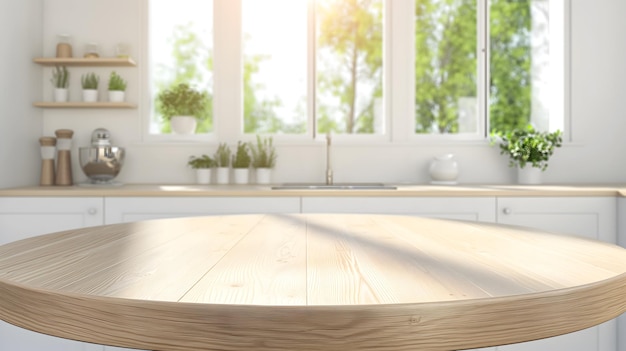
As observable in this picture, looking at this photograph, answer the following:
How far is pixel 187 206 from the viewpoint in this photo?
2932 mm

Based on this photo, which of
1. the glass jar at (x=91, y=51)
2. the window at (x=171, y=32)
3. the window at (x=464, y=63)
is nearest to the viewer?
the glass jar at (x=91, y=51)

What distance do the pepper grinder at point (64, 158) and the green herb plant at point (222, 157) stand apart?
0.82 metres

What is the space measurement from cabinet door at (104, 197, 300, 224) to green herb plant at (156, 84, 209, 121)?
35.8 inches

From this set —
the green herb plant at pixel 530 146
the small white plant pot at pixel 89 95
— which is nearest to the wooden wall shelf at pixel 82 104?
the small white plant pot at pixel 89 95

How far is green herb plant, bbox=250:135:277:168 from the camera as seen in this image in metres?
3.58

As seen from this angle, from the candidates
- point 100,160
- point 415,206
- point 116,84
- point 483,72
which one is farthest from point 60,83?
point 483,72

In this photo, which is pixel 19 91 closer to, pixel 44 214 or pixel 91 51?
pixel 91 51

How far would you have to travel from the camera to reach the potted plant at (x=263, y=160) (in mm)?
3561

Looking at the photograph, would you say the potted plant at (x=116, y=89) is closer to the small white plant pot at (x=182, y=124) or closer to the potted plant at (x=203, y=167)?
the small white plant pot at (x=182, y=124)

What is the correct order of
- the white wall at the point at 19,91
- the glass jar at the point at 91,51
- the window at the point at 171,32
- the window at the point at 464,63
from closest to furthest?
the white wall at the point at 19,91 < the glass jar at the point at 91,51 < the window at the point at 171,32 < the window at the point at 464,63

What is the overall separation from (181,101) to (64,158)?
2.41ft

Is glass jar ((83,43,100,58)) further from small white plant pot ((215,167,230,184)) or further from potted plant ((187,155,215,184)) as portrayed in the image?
small white plant pot ((215,167,230,184))

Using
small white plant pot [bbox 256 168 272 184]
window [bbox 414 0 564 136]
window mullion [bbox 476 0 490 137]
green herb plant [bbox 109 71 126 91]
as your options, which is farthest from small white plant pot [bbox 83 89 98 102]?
window [bbox 414 0 564 136]

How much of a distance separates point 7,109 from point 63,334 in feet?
9.42
